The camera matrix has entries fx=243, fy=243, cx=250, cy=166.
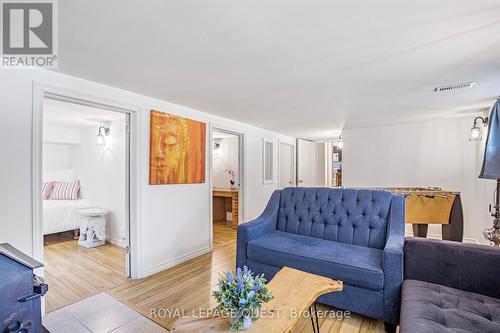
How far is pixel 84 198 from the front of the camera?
4.68 m

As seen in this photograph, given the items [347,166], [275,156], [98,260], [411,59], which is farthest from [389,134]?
[98,260]

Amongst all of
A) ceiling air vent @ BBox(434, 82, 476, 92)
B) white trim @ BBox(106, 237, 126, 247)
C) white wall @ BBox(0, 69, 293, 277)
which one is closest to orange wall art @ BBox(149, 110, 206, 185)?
white wall @ BBox(0, 69, 293, 277)

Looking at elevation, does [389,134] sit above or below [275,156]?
above

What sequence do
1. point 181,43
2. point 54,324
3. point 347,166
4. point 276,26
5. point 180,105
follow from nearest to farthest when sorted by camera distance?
point 276,26 < point 181,43 < point 54,324 < point 180,105 < point 347,166

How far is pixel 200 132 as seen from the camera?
354 cm

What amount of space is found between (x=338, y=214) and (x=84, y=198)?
462cm

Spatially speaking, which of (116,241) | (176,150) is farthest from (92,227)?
(176,150)

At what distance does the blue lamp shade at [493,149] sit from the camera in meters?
2.58

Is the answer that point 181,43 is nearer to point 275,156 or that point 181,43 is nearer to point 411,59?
point 411,59

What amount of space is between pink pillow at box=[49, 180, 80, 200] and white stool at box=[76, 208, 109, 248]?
34.1 inches

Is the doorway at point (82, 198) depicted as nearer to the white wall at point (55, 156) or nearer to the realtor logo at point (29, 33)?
the white wall at point (55, 156)

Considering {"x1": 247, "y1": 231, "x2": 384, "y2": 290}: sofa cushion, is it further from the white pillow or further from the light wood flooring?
the white pillow

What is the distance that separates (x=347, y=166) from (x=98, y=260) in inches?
198

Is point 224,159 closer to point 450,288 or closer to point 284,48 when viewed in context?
point 284,48
